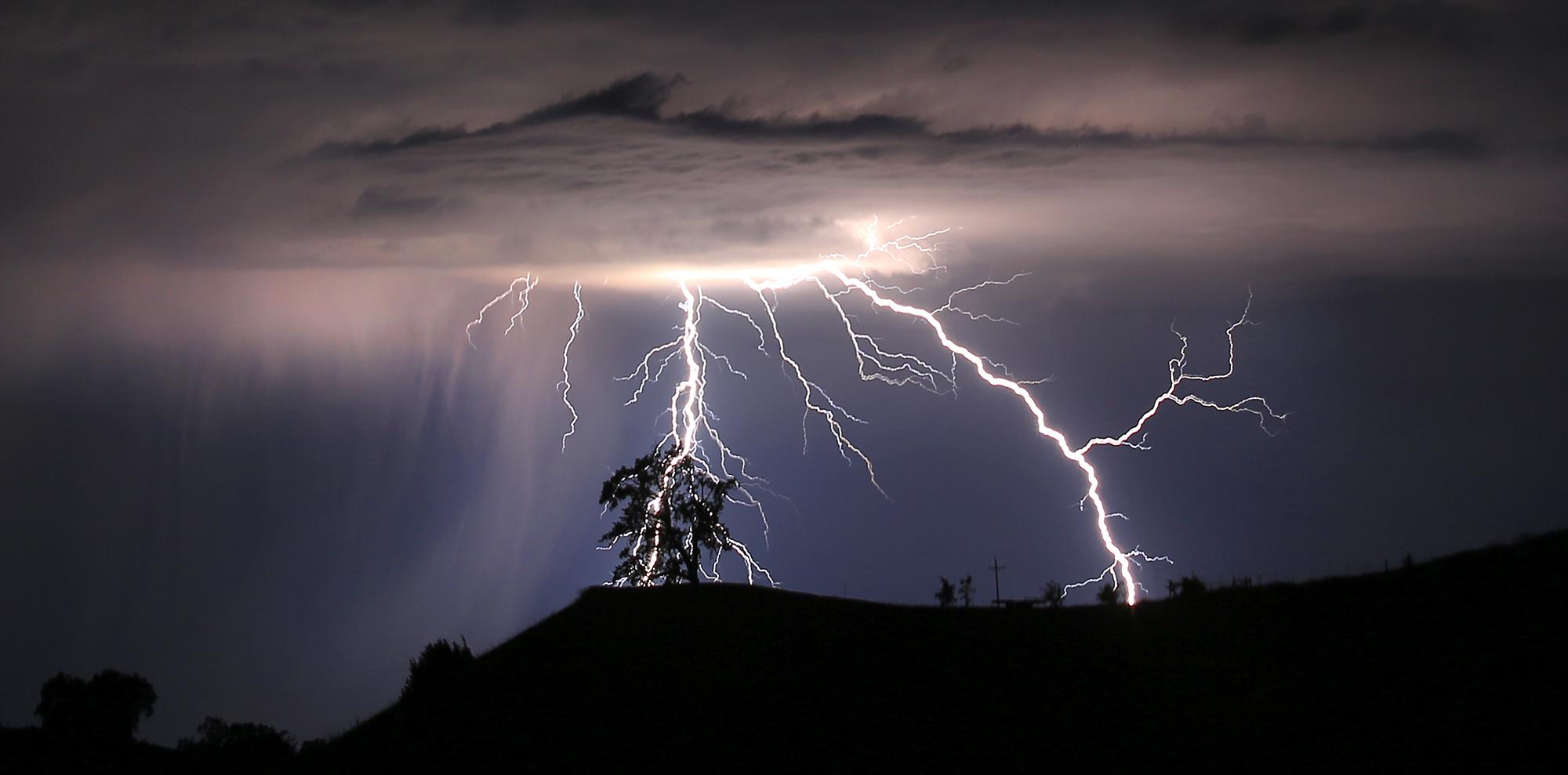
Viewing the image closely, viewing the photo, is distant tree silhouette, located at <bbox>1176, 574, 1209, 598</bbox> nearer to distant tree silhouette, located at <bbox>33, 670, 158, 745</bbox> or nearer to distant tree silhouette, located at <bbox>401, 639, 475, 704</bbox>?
distant tree silhouette, located at <bbox>401, 639, 475, 704</bbox>

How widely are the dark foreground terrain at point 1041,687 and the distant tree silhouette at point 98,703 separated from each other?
21943 mm

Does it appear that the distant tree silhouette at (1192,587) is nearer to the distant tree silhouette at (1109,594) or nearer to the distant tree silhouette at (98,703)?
the distant tree silhouette at (1109,594)

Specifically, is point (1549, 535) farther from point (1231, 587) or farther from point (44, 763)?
point (44, 763)

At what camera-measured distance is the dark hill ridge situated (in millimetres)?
21031

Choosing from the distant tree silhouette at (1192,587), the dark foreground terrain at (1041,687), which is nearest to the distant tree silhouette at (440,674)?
the dark foreground terrain at (1041,687)

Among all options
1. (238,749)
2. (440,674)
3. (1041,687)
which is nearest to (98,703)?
(238,749)

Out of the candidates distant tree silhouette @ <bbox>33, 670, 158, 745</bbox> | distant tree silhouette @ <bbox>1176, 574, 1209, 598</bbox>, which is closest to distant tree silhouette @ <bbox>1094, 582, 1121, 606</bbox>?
distant tree silhouette @ <bbox>1176, 574, 1209, 598</bbox>

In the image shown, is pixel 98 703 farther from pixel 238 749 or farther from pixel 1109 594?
pixel 1109 594

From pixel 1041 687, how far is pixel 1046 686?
8 centimetres

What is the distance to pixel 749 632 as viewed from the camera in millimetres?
29812

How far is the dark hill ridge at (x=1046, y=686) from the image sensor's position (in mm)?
21031

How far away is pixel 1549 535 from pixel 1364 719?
8306mm

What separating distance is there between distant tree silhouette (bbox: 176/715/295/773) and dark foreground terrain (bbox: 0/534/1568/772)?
558 cm

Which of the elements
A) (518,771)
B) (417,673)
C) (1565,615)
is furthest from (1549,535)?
(417,673)
